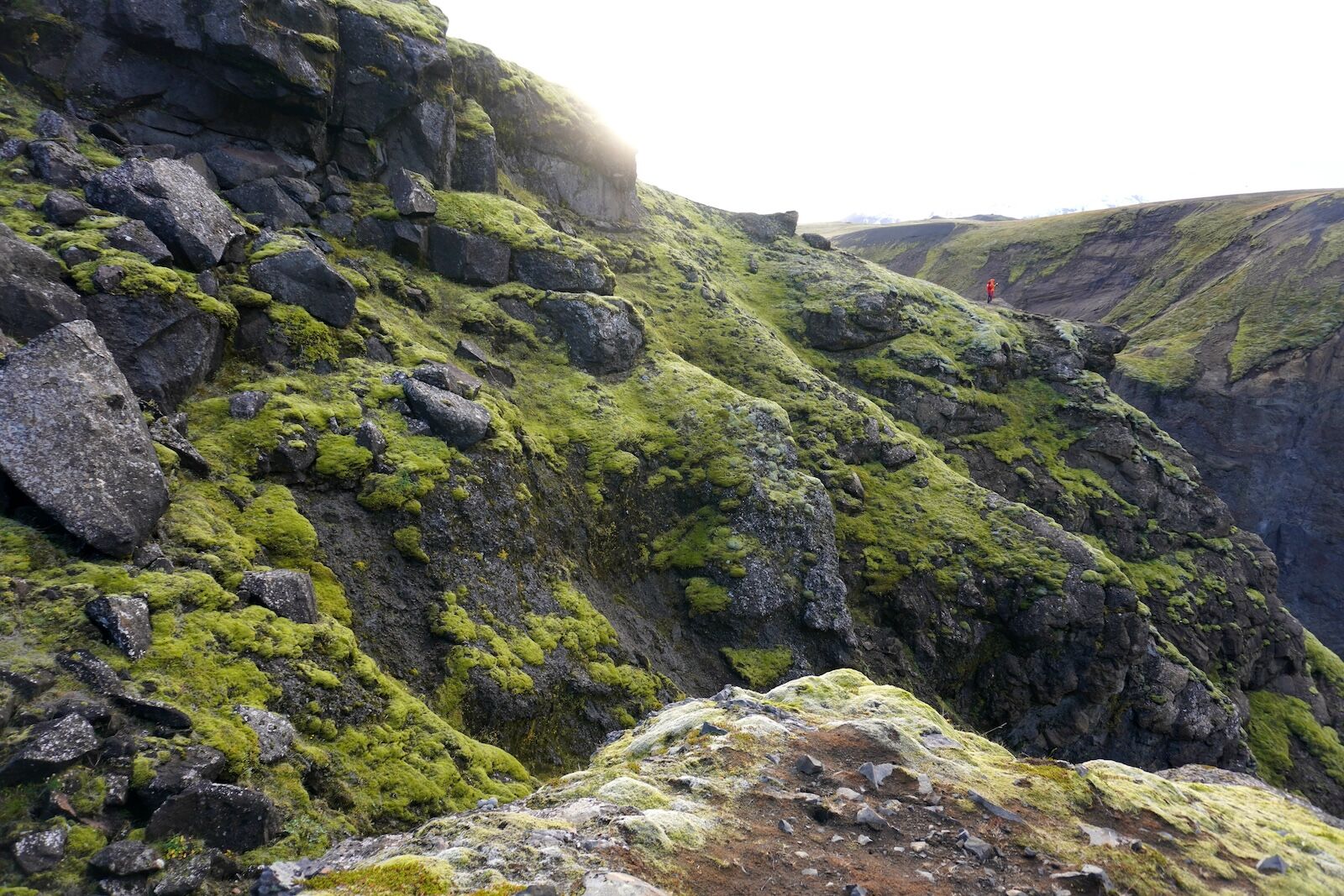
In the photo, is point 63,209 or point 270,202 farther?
point 270,202

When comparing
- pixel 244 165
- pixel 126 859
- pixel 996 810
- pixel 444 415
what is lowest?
pixel 126 859

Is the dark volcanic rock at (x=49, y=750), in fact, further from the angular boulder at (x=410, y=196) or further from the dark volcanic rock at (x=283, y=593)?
the angular boulder at (x=410, y=196)

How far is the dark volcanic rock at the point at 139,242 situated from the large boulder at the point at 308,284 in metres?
2.92

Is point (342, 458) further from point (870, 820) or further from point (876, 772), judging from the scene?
point (870, 820)

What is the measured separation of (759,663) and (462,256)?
21.7 m

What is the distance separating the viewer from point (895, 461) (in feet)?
125

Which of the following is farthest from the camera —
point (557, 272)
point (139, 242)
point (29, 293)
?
point (557, 272)

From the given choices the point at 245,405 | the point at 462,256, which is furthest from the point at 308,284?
the point at 462,256

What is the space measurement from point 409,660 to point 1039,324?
2328 inches

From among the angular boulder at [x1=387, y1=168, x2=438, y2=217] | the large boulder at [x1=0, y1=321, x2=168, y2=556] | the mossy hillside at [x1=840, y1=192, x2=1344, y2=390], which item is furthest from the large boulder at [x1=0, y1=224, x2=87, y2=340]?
the mossy hillside at [x1=840, y1=192, x2=1344, y2=390]

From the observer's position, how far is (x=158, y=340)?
1756 cm

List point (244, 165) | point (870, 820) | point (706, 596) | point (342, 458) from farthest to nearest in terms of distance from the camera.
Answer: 1. point (706, 596)
2. point (244, 165)
3. point (342, 458)
4. point (870, 820)

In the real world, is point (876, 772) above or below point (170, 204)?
below

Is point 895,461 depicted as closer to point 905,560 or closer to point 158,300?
point 905,560
